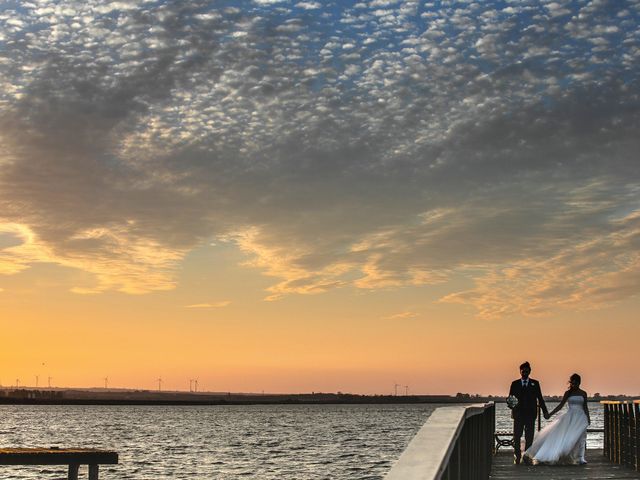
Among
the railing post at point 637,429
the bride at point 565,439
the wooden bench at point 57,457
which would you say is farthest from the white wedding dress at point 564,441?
the wooden bench at point 57,457

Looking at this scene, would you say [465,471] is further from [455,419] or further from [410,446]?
[410,446]

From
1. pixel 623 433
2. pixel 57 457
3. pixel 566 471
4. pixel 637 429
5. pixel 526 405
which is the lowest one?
pixel 566 471

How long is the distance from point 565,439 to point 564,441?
49 mm

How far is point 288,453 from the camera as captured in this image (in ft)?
275

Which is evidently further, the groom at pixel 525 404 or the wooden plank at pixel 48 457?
the groom at pixel 525 404

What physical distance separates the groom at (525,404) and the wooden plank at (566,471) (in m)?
0.58

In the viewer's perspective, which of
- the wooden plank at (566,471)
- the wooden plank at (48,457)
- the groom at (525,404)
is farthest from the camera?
the groom at (525,404)

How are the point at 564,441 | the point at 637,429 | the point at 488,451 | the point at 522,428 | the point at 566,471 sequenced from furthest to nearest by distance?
the point at 522,428 < the point at 564,441 < the point at 566,471 < the point at 488,451 < the point at 637,429

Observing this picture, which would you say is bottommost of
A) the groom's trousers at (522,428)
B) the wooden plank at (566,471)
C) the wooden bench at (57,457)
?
the wooden plank at (566,471)

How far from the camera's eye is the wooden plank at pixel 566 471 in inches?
581

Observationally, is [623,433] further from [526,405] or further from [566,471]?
[526,405]

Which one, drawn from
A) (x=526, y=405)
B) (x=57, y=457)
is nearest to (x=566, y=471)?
(x=526, y=405)

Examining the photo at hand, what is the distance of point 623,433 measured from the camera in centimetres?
1653

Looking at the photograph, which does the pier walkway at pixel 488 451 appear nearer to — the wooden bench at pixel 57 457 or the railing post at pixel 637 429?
the railing post at pixel 637 429
